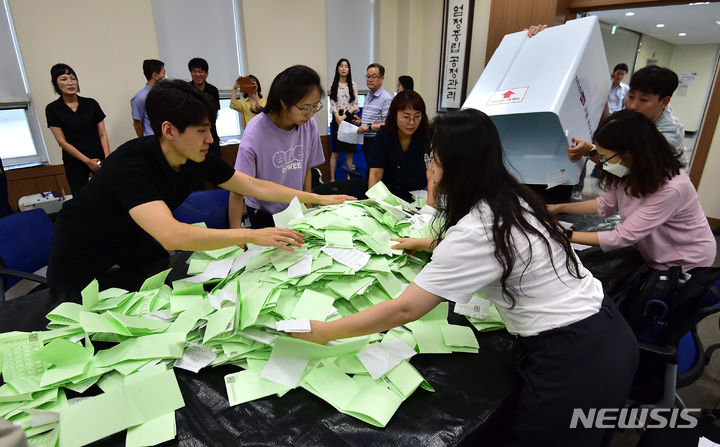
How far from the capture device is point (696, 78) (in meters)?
5.46

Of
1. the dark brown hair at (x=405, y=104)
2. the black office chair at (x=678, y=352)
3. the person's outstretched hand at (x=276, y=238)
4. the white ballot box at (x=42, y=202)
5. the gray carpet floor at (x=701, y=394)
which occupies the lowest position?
the gray carpet floor at (x=701, y=394)

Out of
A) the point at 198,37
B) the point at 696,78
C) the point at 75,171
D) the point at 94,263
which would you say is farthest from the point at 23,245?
the point at 696,78

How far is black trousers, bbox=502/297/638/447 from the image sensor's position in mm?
937

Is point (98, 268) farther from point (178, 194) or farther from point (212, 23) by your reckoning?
point (212, 23)

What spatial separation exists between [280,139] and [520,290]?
1.31 meters

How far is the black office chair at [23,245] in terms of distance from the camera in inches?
68.8

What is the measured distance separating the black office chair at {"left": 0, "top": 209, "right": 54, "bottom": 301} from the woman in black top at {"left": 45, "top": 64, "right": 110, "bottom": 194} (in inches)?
66.8

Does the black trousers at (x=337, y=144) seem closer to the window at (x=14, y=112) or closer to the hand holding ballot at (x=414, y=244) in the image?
the window at (x=14, y=112)

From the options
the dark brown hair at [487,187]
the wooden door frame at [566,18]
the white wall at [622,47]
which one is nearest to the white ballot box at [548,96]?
the dark brown hair at [487,187]

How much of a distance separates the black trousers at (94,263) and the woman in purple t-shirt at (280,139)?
47 centimetres

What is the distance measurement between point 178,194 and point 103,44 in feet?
10.6

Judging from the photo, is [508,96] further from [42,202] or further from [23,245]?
[42,202]

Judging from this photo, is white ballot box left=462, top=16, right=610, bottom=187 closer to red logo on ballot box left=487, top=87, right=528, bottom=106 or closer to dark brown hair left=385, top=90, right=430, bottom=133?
red logo on ballot box left=487, top=87, right=528, bottom=106

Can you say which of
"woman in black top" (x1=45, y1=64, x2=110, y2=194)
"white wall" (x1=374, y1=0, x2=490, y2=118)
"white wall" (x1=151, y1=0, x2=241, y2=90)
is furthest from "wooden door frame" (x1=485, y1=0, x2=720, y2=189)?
"woman in black top" (x1=45, y1=64, x2=110, y2=194)
